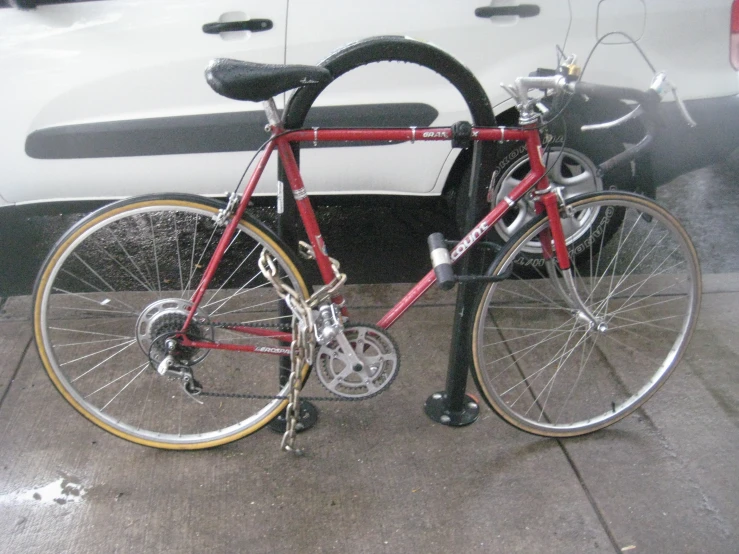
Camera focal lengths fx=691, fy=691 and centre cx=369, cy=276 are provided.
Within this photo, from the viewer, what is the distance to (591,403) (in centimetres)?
291

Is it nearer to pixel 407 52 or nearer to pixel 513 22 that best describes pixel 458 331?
pixel 407 52

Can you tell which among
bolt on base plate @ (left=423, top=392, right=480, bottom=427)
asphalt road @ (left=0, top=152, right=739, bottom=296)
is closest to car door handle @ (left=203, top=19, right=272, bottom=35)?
asphalt road @ (left=0, top=152, right=739, bottom=296)

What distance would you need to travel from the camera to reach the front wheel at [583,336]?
2.49 metres

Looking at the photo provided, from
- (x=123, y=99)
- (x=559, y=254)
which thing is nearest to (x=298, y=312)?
(x=559, y=254)

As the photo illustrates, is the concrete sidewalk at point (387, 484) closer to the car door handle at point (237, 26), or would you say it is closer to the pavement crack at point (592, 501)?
the pavement crack at point (592, 501)

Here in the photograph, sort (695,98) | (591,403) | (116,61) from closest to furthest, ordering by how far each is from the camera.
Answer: (591,403) → (116,61) → (695,98)

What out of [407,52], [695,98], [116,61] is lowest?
[695,98]

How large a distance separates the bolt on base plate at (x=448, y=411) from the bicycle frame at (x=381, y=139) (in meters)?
0.52

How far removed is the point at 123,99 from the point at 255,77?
1.63 metres

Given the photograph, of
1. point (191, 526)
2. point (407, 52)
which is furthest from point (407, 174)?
point (191, 526)

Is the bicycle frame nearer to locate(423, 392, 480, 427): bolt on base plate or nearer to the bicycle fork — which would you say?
the bicycle fork

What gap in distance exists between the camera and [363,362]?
97.6 inches

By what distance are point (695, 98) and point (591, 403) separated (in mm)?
1719

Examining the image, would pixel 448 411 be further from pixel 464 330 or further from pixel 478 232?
pixel 478 232
